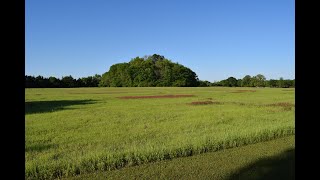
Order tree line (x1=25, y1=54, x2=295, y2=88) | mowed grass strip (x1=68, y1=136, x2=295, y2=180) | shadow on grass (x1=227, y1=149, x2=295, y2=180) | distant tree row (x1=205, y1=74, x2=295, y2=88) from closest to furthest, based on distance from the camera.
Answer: shadow on grass (x1=227, y1=149, x2=295, y2=180)
mowed grass strip (x1=68, y1=136, x2=295, y2=180)
tree line (x1=25, y1=54, x2=295, y2=88)
distant tree row (x1=205, y1=74, x2=295, y2=88)

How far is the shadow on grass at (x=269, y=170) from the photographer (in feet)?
27.5

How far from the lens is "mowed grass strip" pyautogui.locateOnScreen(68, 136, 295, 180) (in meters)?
8.59

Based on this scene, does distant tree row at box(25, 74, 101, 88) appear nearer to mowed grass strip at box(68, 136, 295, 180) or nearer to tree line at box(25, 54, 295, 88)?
tree line at box(25, 54, 295, 88)

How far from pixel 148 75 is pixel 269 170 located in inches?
4157

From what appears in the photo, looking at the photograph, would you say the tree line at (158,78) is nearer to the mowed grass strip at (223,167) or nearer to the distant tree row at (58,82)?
the distant tree row at (58,82)

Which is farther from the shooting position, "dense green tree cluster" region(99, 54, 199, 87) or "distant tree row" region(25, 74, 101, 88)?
"dense green tree cluster" region(99, 54, 199, 87)

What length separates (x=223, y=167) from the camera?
9.38 metres

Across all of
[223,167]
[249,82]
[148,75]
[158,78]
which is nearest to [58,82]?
[148,75]

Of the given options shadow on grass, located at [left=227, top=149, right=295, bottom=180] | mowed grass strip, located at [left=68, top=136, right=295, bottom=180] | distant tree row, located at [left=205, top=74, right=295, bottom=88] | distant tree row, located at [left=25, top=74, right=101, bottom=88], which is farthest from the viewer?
distant tree row, located at [left=205, top=74, right=295, bottom=88]

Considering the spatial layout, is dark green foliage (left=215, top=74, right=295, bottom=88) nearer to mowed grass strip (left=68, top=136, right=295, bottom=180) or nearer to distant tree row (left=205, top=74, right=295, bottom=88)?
distant tree row (left=205, top=74, right=295, bottom=88)

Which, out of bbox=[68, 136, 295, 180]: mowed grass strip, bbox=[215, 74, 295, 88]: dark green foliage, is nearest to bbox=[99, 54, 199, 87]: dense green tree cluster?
bbox=[215, 74, 295, 88]: dark green foliage

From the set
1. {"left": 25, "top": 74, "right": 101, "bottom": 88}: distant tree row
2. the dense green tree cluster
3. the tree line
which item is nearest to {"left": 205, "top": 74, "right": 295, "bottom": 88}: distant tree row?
the tree line

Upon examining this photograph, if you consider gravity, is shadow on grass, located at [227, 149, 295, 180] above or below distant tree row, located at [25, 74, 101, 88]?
below
